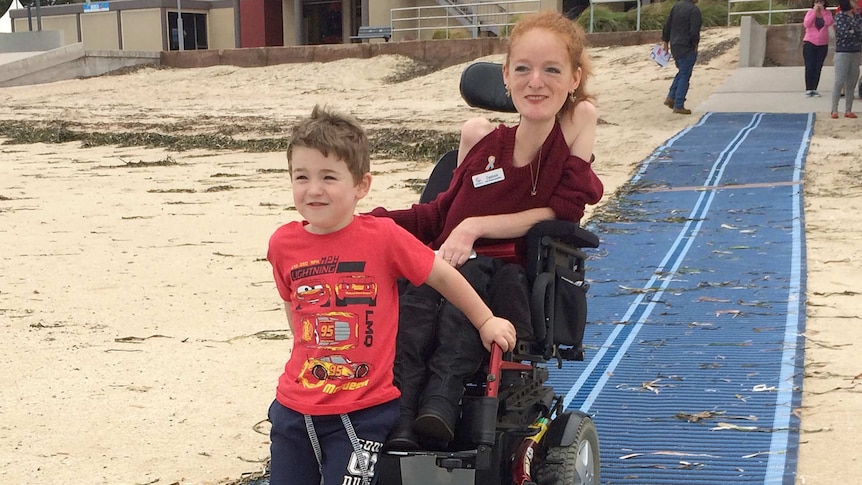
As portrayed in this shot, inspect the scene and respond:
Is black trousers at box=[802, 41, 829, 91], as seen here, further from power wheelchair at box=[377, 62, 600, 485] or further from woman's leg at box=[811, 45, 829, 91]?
power wheelchair at box=[377, 62, 600, 485]

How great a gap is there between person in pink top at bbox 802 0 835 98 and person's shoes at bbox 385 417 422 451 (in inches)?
531

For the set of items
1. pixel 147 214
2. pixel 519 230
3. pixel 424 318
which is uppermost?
pixel 519 230

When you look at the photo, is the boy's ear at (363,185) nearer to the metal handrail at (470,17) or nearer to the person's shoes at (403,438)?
the person's shoes at (403,438)

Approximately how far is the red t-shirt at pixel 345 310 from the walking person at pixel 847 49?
11.7m

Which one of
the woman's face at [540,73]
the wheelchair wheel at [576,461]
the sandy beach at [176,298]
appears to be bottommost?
the sandy beach at [176,298]

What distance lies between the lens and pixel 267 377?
14.4 ft

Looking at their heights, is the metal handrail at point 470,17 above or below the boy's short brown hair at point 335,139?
above

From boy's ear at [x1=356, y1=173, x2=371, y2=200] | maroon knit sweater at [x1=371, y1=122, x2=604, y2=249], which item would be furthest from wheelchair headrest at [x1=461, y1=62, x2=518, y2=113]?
boy's ear at [x1=356, y1=173, x2=371, y2=200]

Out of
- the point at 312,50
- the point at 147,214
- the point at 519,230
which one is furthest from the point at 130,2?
the point at 519,230

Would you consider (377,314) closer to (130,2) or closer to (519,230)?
(519,230)

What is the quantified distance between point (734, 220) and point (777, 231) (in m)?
0.49

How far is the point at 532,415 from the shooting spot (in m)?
2.88

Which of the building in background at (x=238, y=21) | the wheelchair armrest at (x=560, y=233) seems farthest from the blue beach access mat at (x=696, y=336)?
the building in background at (x=238, y=21)

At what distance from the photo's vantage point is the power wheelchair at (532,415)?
2.53 meters
